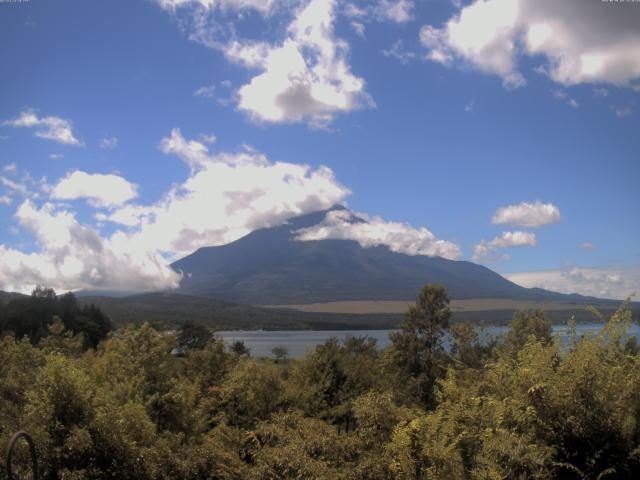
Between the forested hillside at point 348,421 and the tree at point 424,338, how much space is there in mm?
9642

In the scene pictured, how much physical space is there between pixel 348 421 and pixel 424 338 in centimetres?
1229

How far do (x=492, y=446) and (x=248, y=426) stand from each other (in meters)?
15.9

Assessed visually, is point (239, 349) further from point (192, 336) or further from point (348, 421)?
point (348, 421)

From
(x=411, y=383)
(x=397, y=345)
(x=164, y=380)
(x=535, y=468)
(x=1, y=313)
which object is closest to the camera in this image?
(x=535, y=468)

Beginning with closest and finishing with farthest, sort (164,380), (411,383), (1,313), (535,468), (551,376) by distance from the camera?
(535,468)
(551,376)
(164,380)
(411,383)
(1,313)

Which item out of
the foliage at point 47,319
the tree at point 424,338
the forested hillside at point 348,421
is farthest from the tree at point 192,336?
the forested hillside at point 348,421

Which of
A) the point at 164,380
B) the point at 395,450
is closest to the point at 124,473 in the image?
the point at 395,450

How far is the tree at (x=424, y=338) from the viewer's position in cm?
3594

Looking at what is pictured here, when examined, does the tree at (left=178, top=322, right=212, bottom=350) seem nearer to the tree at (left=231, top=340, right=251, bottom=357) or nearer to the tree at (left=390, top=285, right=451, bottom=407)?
the tree at (left=231, top=340, right=251, bottom=357)

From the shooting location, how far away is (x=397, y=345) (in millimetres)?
37156

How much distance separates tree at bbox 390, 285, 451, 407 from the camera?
35938 mm

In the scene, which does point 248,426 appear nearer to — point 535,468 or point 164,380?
point 164,380

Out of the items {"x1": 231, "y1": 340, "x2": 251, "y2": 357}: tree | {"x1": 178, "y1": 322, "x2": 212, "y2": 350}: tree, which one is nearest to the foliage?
{"x1": 178, "y1": 322, "x2": 212, "y2": 350}: tree

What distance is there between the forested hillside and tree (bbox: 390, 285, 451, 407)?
9.64 m
